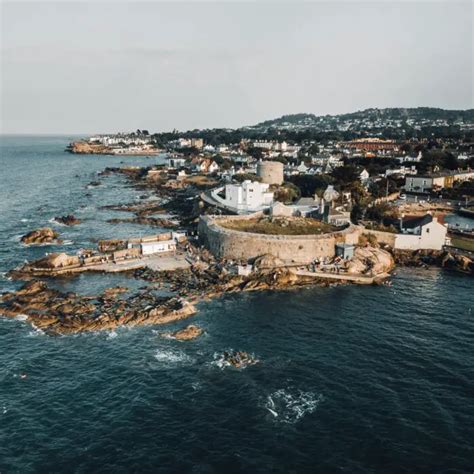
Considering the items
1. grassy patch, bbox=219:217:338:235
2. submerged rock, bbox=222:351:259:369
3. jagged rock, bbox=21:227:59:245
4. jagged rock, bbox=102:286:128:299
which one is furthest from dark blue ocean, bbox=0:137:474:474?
jagged rock, bbox=21:227:59:245

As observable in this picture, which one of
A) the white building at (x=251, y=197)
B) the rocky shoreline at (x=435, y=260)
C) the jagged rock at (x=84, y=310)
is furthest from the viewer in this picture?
the white building at (x=251, y=197)

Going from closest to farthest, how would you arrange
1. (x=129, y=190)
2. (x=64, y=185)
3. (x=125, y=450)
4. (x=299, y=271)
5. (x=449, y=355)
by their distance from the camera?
(x=125, y=450)
(x=449, y=355)
(x=299, y=271)
(x=129, y=190)
(x=64, y=185)

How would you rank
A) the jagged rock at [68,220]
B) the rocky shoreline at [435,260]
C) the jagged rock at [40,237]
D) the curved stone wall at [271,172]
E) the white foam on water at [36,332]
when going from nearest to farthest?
the white foam on water at [36,332] < the rocky shoreline at [435,260] < the jagged rock at [40,237] < the jagged rock at [68,220] < the curved stone wall at [271,172]

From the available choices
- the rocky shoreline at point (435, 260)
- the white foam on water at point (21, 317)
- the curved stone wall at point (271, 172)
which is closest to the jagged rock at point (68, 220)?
the curved stone wall at point (271, 172)

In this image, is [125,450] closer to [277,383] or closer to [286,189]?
[277,383]

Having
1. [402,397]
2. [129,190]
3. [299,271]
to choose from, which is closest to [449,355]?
[402,397]

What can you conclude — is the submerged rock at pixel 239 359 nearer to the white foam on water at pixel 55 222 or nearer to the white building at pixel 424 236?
the white building at pixel 424 236

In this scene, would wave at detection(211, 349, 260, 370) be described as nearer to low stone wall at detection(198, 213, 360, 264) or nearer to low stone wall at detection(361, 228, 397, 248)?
low stone wall at detection(198, 213, 360, 264)
